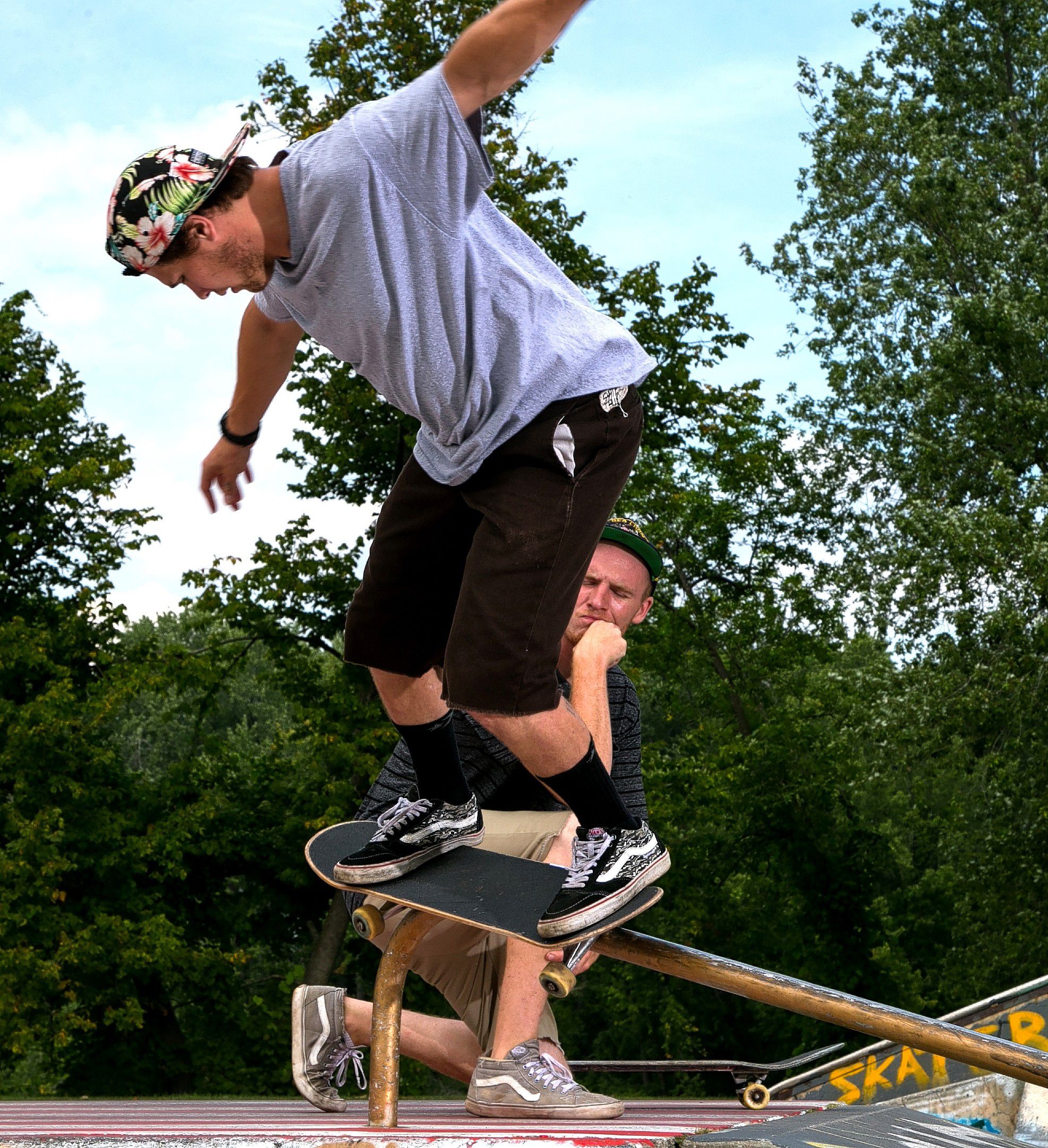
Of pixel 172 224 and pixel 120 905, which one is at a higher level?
pixel 172 224

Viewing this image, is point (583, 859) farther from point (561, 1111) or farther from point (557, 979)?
point (561, 1111)

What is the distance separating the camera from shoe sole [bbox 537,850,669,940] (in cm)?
250

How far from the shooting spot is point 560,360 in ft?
8.54

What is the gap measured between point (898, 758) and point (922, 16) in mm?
16872

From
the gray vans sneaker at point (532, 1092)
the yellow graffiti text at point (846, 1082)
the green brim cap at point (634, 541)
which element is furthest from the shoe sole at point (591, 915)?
the yellow graffiti text at point (846, 1082)

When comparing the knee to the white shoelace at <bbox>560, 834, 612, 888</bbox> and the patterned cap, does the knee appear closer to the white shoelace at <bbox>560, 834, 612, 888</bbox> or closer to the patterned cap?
the white shoelace at <bbox>560, 834, 612, 888</bbox>

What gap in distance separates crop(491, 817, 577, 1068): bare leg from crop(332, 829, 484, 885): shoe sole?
29cm

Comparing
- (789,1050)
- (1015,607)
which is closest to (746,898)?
(789,1050)

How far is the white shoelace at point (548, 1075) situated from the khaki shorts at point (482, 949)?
77cm

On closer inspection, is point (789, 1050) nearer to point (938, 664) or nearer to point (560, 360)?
point (938, 664)

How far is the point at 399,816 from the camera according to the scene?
9.70 ft

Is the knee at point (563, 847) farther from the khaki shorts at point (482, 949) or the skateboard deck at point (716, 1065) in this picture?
the skateboard deck at point (716, 1065)

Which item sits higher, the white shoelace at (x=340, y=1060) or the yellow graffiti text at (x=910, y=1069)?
the white shoelace at (x=340, y=1060)

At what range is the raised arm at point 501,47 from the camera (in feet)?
7.06
